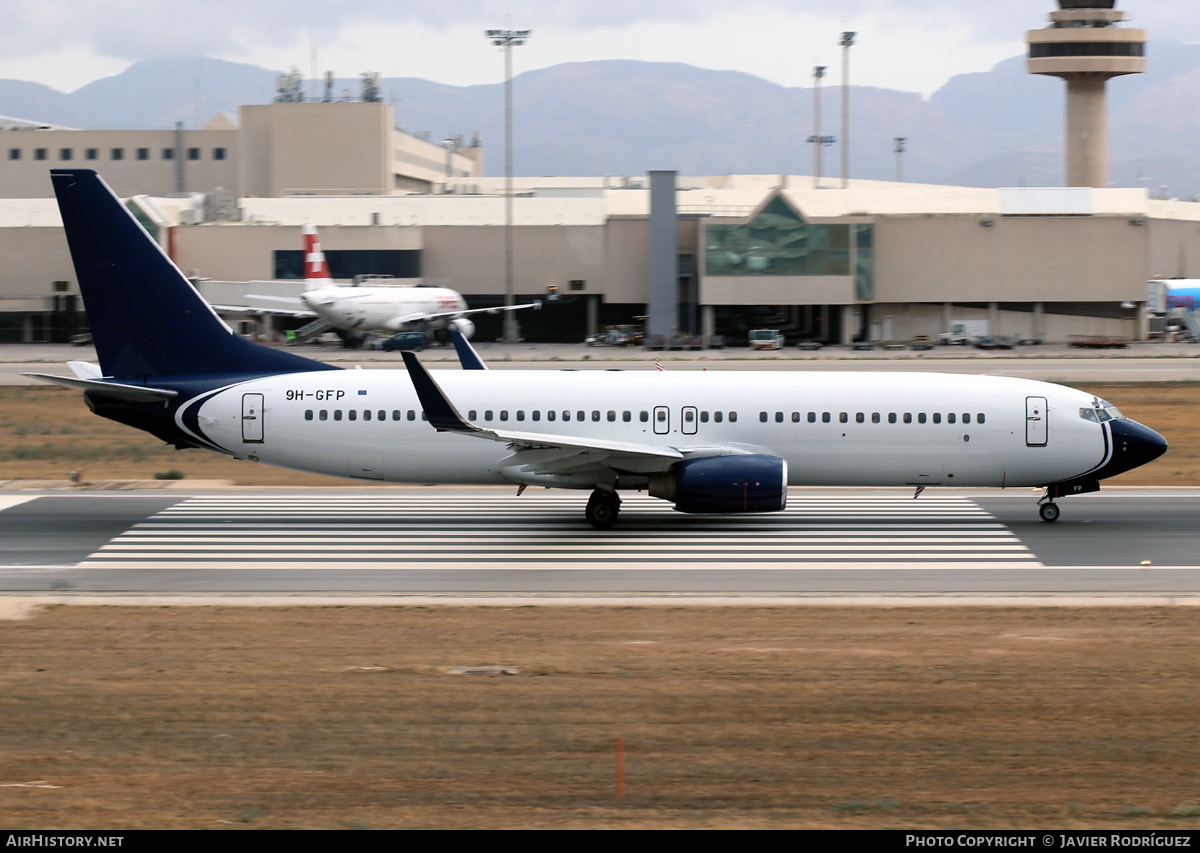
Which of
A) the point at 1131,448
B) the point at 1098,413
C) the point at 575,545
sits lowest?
the point at 575,545

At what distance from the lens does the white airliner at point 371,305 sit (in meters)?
82.6

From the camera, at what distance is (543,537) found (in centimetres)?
2697

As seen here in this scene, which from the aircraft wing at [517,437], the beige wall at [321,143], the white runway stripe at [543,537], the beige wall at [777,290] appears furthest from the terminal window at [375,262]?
the aircraft wing at [517,437]

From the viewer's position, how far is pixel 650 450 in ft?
87.1

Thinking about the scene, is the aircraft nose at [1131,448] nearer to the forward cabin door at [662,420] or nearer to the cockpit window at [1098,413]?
the cockpit window at [1098,413]

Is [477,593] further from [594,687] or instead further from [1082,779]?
[1082,779]

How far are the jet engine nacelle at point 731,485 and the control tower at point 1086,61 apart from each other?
119m

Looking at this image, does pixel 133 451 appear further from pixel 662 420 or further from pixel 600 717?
pixel 600 717

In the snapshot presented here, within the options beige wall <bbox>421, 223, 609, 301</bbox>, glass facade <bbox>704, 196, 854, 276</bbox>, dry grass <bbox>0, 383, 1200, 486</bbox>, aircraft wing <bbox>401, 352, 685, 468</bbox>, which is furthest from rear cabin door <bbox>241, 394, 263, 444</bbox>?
beige wall <bbox>421, 223, 609, 301</bbox>

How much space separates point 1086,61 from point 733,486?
124m

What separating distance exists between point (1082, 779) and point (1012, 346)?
255ft

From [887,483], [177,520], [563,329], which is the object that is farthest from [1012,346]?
[177,520]

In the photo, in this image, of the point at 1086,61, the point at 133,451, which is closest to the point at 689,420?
the point at 133,451
